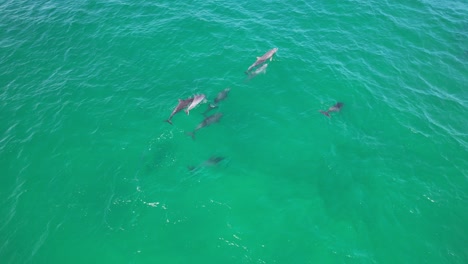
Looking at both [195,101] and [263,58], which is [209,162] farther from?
[263,58]

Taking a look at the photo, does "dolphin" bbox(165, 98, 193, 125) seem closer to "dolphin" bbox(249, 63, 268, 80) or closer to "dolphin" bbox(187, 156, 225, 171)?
"dolphin" bbox(187, 156, 225, 171)

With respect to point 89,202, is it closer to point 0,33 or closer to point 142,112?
point 142,112

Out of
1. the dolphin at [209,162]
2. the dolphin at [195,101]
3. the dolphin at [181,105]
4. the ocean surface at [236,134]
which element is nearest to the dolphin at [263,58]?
the ocean surface at [236,134]

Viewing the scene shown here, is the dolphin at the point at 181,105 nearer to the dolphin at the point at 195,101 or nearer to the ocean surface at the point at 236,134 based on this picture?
the dolphin at the point at 195,101

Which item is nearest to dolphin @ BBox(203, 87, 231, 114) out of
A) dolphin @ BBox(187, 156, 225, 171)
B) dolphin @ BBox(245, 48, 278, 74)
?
dolphin @ BBox(245, 48, 278, 74)

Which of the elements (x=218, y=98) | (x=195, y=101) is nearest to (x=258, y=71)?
(x=218, y=98)

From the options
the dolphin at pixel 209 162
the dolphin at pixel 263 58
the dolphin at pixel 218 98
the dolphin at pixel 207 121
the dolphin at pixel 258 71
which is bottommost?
the dolphin at pixel 209 162

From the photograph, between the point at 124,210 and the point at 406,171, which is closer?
the point at 124,210

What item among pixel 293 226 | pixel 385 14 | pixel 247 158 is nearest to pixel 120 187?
pixel 247 158
